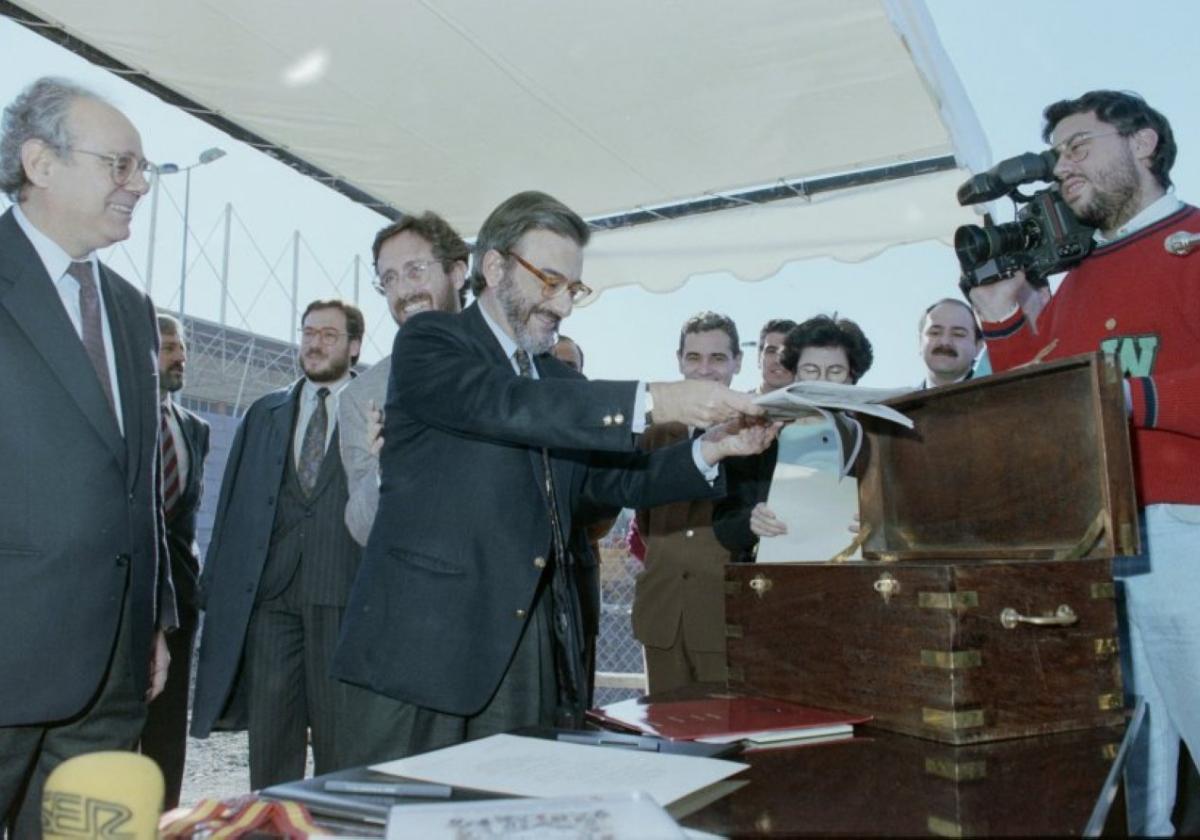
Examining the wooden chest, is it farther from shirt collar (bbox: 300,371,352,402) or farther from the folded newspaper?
shirt collar (bbox: 300,371,352,402)

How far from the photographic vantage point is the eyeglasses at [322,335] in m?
3.46

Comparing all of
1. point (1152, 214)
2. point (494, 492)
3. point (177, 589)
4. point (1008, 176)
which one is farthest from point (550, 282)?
point (177, 589)

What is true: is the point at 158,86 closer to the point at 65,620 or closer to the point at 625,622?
the point at 65,620

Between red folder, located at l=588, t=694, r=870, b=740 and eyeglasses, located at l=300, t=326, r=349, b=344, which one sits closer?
red folder, located at l=588, t=694, r=870, b=740

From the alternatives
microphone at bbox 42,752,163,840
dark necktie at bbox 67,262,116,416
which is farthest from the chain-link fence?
microphone at bbox 42,752,163,840

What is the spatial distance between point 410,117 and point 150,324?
2.11 m

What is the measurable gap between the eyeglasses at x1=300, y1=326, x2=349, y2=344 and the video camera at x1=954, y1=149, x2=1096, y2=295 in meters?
2.12

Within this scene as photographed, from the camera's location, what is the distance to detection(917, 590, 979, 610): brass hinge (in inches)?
48.6

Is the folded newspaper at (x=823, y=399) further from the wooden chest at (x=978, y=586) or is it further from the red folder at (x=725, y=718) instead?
the red folder at (x=725, y=718)

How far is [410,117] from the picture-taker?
401 centimetres

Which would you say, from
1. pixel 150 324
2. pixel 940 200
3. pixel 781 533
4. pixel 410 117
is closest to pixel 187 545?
pixel 150 324

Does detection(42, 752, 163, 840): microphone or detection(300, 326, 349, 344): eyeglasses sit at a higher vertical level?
detection(300, 326, 349, 344): eyeglasses

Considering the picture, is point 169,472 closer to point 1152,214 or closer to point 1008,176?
point 1008,176

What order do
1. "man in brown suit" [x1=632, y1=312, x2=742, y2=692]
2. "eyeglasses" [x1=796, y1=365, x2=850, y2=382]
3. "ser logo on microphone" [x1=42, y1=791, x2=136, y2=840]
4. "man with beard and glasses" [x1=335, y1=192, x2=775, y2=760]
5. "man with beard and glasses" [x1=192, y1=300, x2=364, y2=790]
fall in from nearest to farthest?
"ser logo on microphone" [x1=42, y1=791, x2=136, y2=840], "man with beard and glasses" [x1=335, y1=192, x2=775, y2=760], "man with beard and glasses" [x1=192, y1=300, x2=364, y2=790], "eyeglasses" [x1=796, y1=365, x2=850, y2=382], "man in brown suit" [x1=632, y1=312, x2=742, y2=692]
